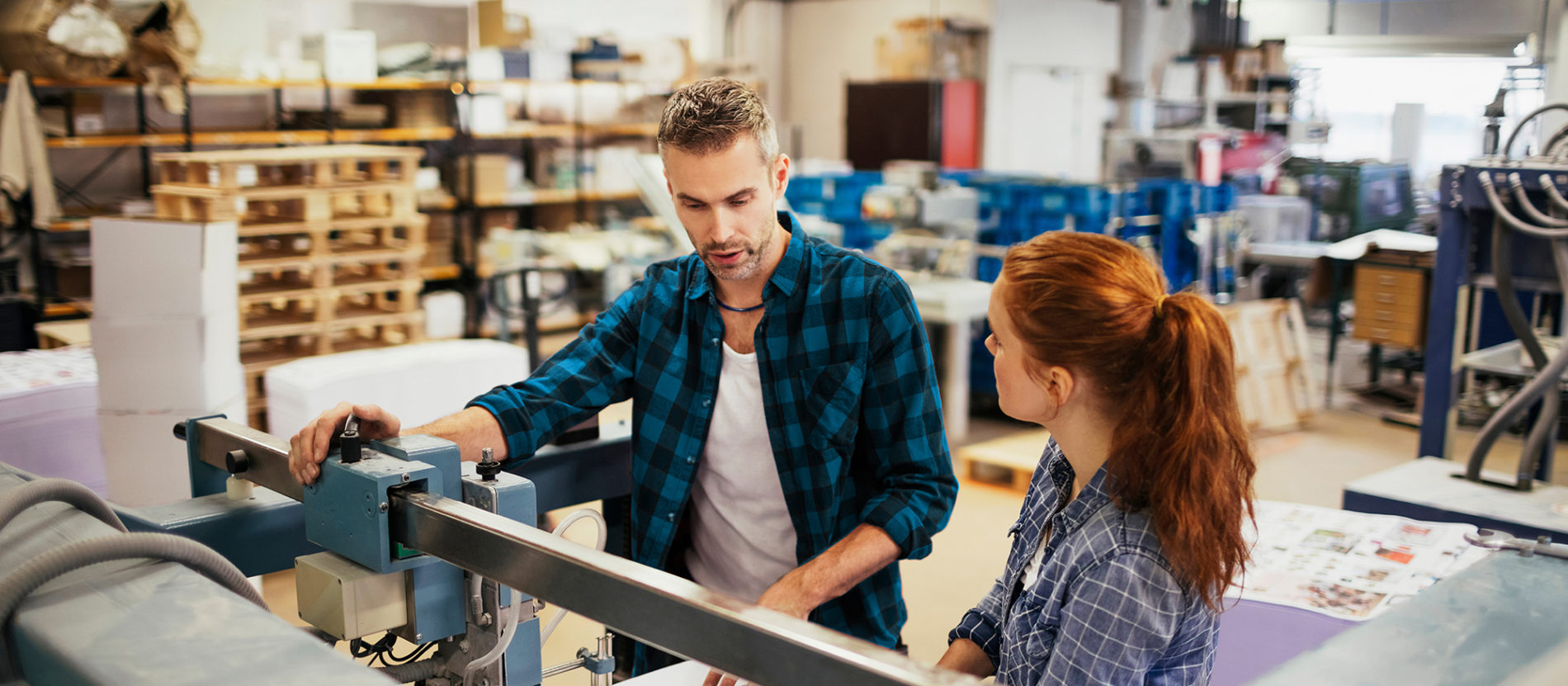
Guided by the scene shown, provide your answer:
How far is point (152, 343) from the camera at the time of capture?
362 cm

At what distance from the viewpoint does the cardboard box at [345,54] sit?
23.9ft

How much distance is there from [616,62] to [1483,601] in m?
7.90

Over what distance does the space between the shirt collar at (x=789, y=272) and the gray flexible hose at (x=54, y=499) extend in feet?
2.98

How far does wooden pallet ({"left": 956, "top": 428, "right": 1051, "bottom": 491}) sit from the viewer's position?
215 inches

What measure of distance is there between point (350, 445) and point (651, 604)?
481mm

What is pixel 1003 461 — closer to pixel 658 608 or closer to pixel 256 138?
pixel 658 608

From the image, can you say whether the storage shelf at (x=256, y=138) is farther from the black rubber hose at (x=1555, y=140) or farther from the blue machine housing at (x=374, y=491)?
the black rubber hose at (x=1555, y=140)

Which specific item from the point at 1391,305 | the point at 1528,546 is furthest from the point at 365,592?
the point at 1391,305

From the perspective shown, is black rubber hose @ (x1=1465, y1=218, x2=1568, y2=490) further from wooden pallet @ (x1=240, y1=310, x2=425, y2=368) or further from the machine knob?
wooden pallet @ (x1=240, y1=310, x2=425, y2=368)

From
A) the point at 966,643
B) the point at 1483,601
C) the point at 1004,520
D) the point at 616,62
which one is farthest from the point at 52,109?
the point at 1483,601

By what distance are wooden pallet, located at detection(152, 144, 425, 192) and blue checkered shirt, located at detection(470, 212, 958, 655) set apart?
4398 millimetres

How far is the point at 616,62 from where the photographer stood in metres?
8.52

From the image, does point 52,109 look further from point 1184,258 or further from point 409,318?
point 1184,258

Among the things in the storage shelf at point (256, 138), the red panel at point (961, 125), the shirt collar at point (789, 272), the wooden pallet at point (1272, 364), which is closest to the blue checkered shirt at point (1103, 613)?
the shirt collar at point (789, 272)
